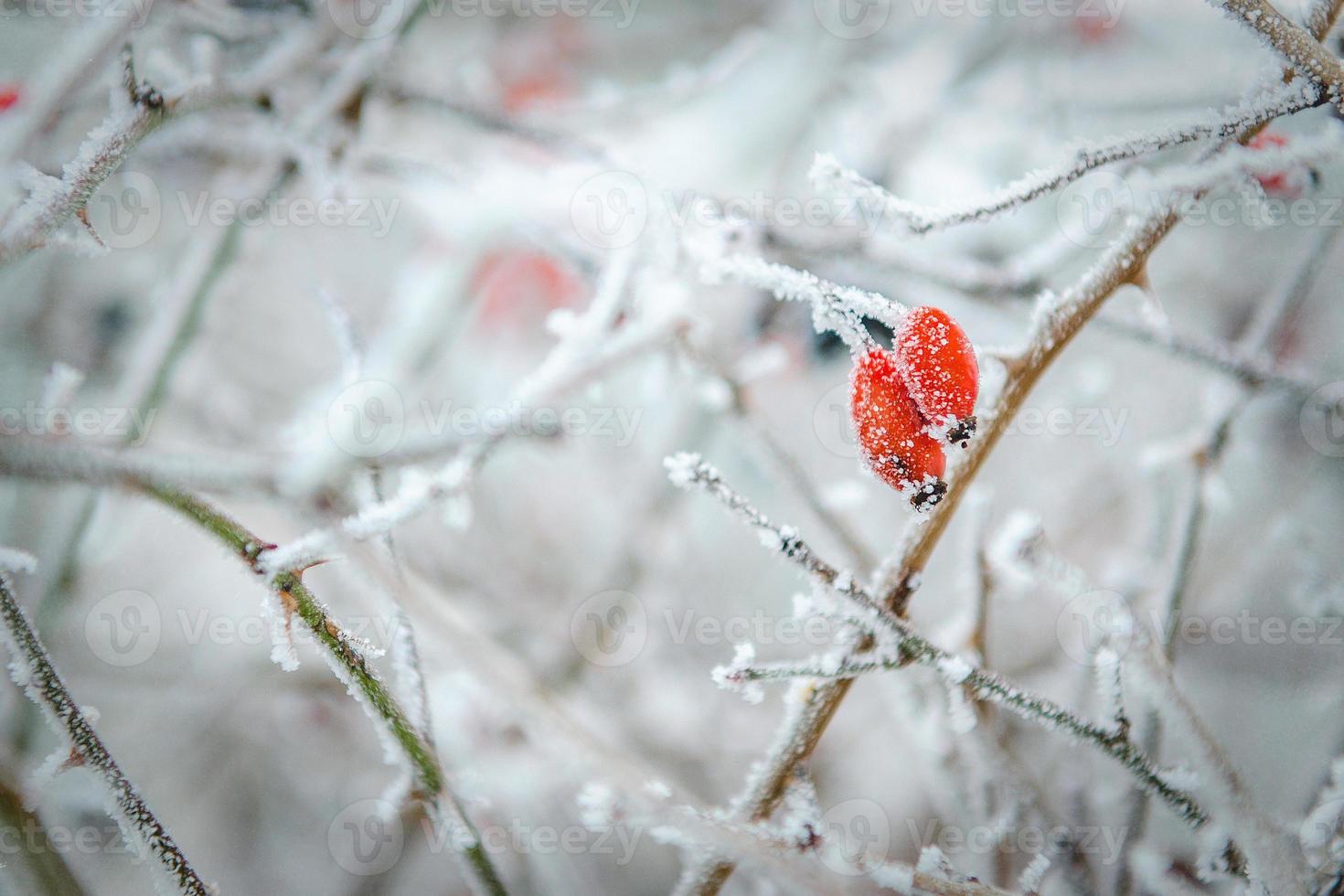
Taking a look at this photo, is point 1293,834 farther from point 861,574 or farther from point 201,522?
point 201,522

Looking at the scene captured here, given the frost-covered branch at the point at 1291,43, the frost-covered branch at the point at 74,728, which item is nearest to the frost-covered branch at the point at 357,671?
the frost-covered branch at the point at 74,728

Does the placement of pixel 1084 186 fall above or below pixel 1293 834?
above

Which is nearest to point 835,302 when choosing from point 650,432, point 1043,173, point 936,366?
point 936,366

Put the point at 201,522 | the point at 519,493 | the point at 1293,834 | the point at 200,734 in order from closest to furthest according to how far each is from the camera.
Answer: the point at 201,522 < the point at 1293,834 < the point at 200,734 < the point at 519,493

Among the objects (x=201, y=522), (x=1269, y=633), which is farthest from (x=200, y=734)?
(x=1269, y=633)

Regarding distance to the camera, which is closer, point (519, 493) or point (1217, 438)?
point (1217, 438)

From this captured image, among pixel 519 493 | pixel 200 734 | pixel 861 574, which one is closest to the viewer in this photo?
pixel 861 574

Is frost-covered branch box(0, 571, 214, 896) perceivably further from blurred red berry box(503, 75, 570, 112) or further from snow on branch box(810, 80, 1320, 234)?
blurred red berry box(503, 75, 570, 112)
